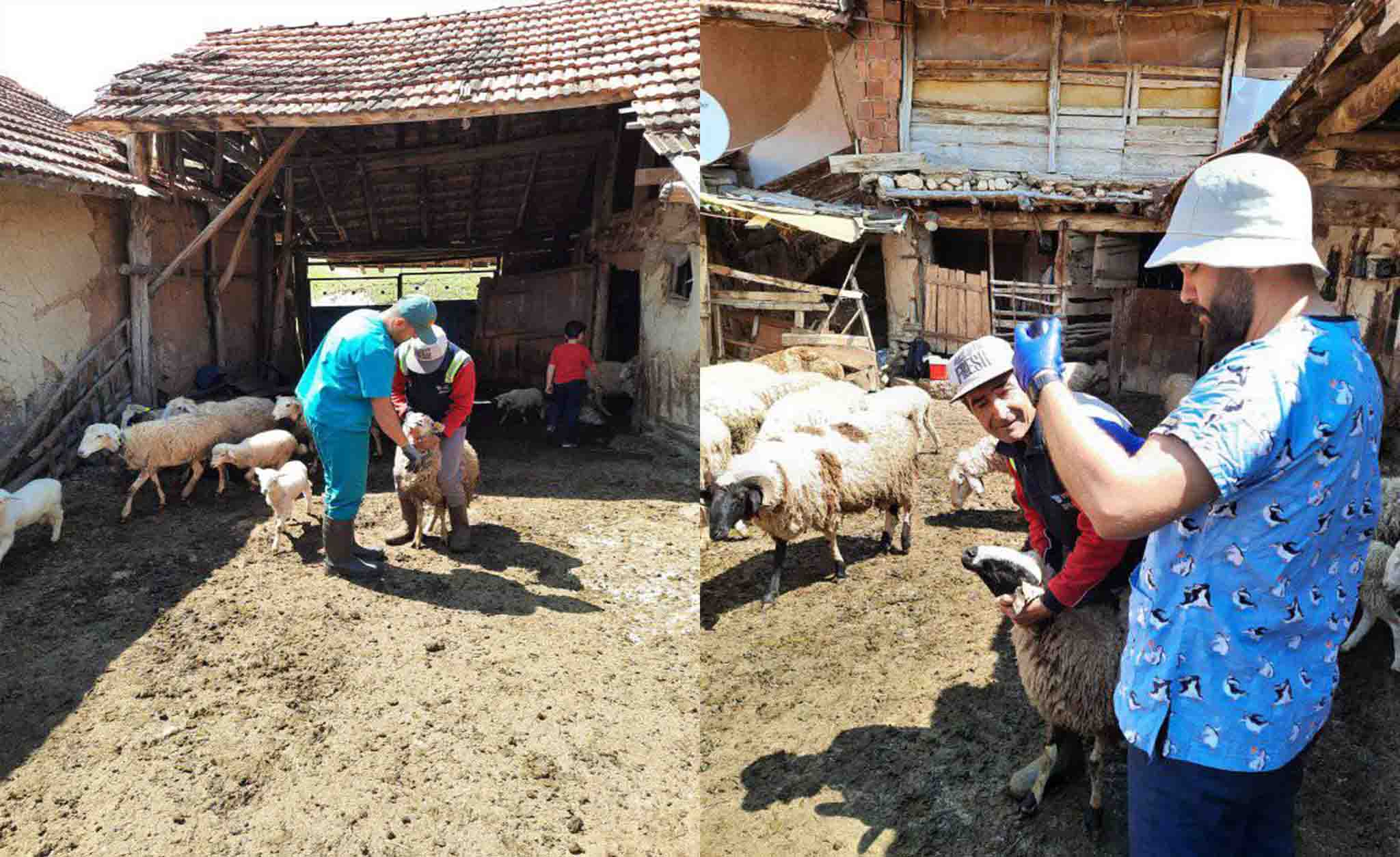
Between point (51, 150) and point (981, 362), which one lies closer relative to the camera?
point (981, 362)

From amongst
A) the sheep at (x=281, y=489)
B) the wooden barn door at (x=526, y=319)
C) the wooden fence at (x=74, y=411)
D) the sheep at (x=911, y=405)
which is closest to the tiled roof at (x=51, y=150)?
the wooden fence at (x=74, y=411)

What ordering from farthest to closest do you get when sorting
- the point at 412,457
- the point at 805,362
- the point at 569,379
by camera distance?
the point at 569,379
the point at 412,457
the point at 805,362

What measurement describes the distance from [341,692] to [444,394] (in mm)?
2268

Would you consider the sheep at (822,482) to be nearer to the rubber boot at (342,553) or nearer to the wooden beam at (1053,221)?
the wooden beam at (1053,221)

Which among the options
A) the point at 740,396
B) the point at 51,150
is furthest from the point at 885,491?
the point at 51,150

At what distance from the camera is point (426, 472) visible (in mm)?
6039

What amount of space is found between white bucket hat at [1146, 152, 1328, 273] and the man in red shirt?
8582 mm

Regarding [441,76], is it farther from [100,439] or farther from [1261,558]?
[1261,558]

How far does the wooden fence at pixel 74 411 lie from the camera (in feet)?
24.3

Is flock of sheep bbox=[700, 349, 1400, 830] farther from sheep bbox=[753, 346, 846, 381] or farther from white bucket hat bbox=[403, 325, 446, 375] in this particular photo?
white bucket hat bbox=[403, 325, 446, 375]

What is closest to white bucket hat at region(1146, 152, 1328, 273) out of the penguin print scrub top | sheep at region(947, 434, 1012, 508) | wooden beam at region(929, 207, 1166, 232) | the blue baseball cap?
the penguin print scrub top

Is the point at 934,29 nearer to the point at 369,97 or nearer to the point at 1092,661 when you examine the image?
the point at 1092,661

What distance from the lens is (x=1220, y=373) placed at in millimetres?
1464

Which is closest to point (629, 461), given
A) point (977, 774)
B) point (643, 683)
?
point (643, 683)
